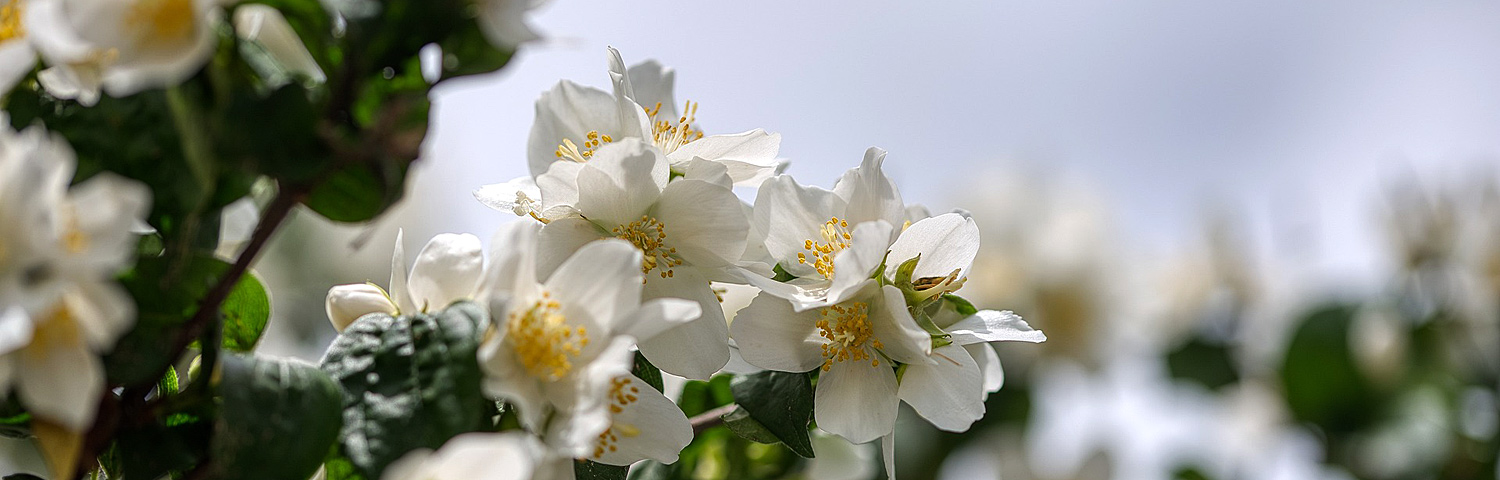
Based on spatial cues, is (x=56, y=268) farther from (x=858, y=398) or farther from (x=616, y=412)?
(x=858, y=398)

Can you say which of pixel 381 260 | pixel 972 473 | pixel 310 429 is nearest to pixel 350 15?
pixel 310 429

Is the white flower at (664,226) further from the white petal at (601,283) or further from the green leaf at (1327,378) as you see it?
the green leaf at (1327,378)

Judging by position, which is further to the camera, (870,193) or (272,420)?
(870,193)

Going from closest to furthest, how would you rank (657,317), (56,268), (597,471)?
(56,268) → (657,317) → (597,471)

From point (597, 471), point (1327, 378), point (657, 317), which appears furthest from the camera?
point (1327, 378)

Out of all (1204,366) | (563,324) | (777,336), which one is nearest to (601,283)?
(563,324)

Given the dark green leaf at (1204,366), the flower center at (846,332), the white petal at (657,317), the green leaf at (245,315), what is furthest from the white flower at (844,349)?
the dark green leaf at (1204,366)

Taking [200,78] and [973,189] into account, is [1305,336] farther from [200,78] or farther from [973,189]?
[200,78]
